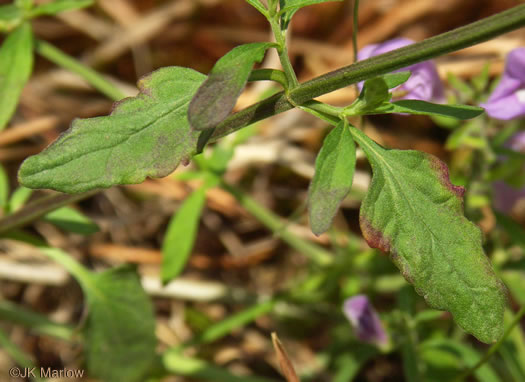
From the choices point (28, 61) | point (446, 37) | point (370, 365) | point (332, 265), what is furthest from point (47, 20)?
point (446, 37)

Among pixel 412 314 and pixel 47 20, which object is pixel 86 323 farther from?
pixel 47 20

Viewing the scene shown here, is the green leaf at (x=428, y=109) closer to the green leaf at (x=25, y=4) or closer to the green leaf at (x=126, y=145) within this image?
the green leaf at (x=126, y=145)

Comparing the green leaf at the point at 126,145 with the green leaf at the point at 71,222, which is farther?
the green leaf at the point at 71,222

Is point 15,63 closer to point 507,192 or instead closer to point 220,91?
point 220,91

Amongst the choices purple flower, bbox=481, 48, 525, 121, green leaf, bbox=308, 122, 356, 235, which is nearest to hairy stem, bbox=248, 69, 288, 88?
green leaf, bbox=308, 122, 356, 235

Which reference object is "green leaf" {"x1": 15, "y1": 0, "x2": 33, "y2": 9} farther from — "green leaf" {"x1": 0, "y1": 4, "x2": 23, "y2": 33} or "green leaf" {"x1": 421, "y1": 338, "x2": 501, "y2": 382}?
"green leaf" {"x1": 421, "y1": 338, "x2": 501, "y2": 382}

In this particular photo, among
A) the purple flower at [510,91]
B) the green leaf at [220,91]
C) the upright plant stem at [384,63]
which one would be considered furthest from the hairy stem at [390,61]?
the purple flower at [510,91]
